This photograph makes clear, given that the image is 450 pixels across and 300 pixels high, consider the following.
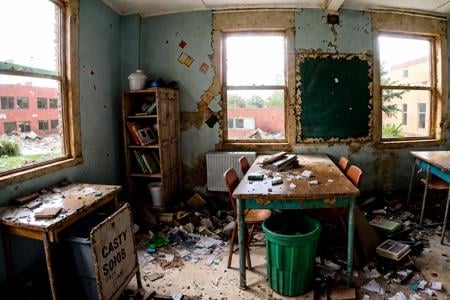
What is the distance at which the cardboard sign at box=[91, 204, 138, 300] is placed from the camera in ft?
6.30

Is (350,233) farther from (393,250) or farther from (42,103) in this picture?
(42,103)

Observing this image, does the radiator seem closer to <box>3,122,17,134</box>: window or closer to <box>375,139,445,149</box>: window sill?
<box>375,139,445,149</box>: window sill

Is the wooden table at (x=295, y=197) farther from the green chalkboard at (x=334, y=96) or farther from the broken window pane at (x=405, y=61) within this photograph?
the broken window pane at (x=405, y=61)

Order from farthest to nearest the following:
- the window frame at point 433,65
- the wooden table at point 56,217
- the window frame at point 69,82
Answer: the window frame at point 433,65
the window frame at point 69,82
the wooden table at point 56,217

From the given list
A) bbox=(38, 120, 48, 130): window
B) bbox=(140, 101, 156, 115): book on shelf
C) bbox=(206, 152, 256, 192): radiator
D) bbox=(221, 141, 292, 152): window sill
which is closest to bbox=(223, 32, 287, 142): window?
bbox=(221, 141, 292, 152): window sill

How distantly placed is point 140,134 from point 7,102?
156 cm

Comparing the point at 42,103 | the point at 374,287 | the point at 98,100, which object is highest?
the point at 98,100

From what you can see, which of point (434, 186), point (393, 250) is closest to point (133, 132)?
point (393, 250)

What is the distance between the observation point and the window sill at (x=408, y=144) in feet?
14.3

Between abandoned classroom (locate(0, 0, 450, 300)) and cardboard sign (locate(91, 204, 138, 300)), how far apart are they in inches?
0.6

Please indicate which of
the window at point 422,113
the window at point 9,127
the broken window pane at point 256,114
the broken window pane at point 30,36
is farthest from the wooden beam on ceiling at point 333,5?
the window at point 9,127

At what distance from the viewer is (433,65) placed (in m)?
4.52

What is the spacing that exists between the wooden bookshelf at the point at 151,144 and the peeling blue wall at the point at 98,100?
225 millimetres

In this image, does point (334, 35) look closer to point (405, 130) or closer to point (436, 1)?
point (436, 1)
